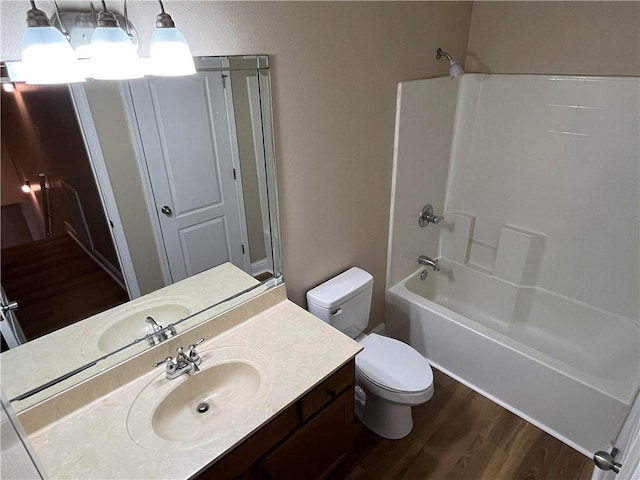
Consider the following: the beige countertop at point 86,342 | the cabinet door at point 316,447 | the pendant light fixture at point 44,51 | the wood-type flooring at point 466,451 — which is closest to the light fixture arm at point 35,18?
the pendant light fixture at point 44,51

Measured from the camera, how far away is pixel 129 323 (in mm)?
1344

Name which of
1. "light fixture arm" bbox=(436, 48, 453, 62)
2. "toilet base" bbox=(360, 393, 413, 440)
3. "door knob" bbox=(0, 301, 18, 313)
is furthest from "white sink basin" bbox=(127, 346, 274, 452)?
"light fixture arm" bbox=(436, 48, 453, 62)

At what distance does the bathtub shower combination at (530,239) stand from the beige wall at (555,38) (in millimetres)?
72

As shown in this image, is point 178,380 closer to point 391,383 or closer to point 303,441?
point 303,441

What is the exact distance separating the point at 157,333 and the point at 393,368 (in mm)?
1084

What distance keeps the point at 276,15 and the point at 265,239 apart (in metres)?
0.85

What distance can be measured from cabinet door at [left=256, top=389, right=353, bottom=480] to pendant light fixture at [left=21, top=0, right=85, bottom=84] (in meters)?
1.23

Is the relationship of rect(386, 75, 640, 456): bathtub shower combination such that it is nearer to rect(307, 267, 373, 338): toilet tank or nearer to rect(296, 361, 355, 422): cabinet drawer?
rect(307, 267, 373, 338): toilet tank

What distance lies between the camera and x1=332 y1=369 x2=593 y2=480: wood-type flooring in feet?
5.98

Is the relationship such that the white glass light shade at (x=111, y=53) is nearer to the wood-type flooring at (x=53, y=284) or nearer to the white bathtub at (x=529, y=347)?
the wood-type flooring at (x=53, y=284)

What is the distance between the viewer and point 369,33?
1.70 meters

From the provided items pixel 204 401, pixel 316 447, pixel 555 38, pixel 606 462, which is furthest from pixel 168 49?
pixel 555 38

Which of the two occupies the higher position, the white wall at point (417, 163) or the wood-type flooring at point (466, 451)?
the white wall at point (417, 163)

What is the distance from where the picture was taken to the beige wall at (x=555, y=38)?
1842mm
